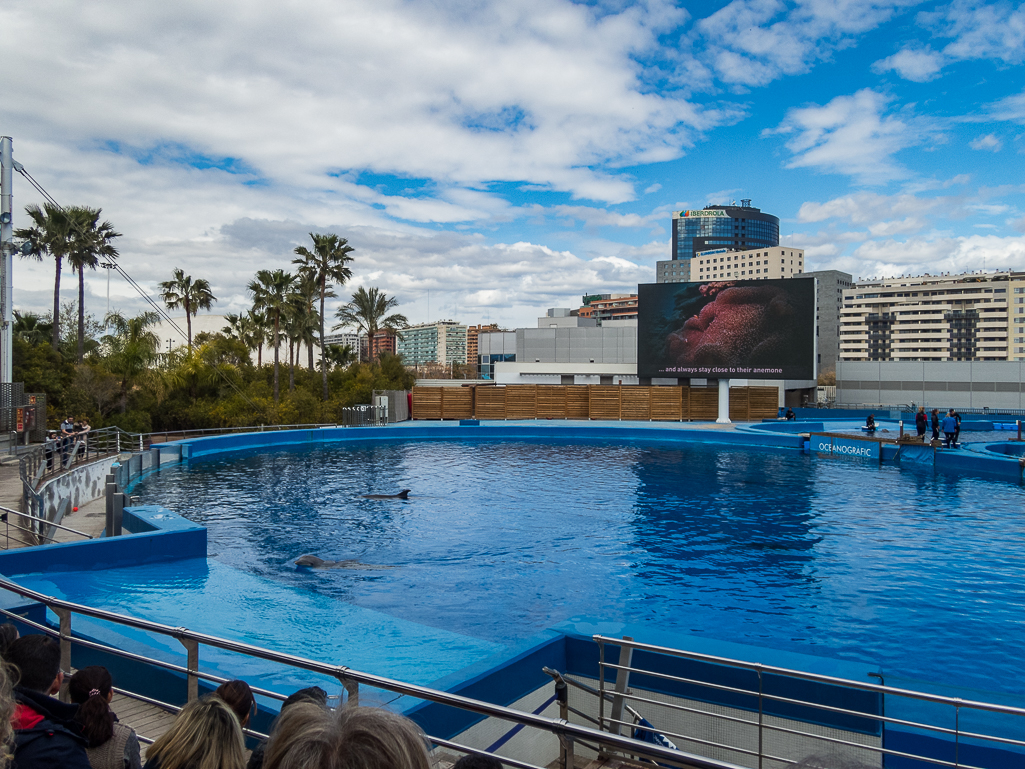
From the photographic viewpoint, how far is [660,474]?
2356 centimetres

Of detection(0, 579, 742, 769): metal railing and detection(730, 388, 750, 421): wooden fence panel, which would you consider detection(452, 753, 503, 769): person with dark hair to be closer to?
detection(0, 579, 742, 769): metal railing

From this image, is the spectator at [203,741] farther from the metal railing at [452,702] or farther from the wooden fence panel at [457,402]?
the wooden fence panel at [457,402]

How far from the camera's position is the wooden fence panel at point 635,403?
42438 millimetres

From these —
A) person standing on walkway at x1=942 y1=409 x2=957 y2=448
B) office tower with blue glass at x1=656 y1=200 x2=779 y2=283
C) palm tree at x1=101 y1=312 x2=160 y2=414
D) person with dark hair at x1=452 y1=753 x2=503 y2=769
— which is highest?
office tower with blue glass at x1=656 y1=200 x2=779 y2=283

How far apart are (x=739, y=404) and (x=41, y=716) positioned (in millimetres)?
43794

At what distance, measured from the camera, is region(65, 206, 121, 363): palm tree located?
34.2 m

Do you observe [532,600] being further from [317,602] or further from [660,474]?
[660,474]

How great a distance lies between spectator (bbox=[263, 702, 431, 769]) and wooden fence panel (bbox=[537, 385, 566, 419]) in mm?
42089

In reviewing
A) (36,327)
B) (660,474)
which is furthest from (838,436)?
(36,327)

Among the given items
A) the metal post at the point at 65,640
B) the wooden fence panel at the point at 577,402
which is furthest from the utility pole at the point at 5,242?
the wooden fence panel at the point at 577,402

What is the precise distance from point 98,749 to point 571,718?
445 centimetres

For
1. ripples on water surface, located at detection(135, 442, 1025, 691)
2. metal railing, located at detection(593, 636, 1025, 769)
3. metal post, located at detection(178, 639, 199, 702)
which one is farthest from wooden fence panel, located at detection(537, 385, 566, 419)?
metal post, located at detection(178, 639, 199, 702)

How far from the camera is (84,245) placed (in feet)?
114

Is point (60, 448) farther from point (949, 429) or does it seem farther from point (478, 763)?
point (949, 429)
